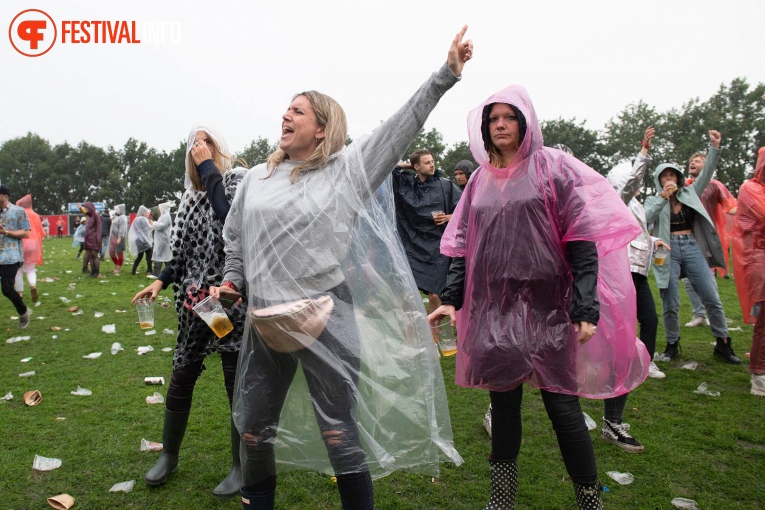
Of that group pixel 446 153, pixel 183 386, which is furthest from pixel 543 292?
pixel 446 153

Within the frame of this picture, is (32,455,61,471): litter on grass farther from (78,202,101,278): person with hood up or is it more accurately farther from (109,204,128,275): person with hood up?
(109,204,128,275): person with hood up

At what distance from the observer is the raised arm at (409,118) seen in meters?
1.99

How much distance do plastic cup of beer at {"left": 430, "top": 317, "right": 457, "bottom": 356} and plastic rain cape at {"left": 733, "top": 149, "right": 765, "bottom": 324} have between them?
9.23 feet

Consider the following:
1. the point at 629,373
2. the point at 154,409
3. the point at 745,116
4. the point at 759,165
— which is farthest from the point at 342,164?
the point at 745,116

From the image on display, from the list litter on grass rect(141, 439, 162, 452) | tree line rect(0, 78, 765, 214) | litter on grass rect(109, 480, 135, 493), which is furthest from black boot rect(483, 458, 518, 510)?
tree line rect(0, 78, 765, 214)

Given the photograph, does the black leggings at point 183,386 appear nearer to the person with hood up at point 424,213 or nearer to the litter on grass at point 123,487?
the litter on grass at point 123,487

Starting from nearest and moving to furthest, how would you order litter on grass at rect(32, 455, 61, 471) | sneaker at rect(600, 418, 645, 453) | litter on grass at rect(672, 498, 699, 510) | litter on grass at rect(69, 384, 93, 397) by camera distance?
litter on grass at rect(672, 498, 699, 510) < litter on grass at rect(32, 455, 61, 471) < sneaker at rect(600, 418, 645, 453) < litter on grass at rect(69, 384, 93, 397)

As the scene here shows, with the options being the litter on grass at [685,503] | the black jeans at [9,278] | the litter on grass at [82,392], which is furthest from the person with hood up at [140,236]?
the litter on grass at [685,503]

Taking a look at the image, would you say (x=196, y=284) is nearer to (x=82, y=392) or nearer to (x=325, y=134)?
(x=325, y=134)

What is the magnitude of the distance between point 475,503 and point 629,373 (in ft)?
3.39

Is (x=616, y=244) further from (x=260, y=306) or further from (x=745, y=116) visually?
(x=745, y=116)

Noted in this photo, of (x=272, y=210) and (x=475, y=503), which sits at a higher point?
(x=272, y=210)

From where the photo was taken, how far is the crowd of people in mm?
1981

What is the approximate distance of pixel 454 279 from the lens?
2.61m
